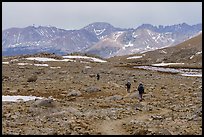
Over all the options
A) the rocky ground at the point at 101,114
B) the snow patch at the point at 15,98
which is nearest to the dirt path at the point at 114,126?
the rocky ground at the point at 101,114

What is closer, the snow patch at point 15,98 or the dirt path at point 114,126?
the dirt path at point 114,126

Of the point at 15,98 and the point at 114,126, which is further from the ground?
the point at 114,126

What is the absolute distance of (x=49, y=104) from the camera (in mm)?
31359

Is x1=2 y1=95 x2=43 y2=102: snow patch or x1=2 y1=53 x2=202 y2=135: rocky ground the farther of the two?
x1=2 y1=95 x2=43 y2=102: snow patch

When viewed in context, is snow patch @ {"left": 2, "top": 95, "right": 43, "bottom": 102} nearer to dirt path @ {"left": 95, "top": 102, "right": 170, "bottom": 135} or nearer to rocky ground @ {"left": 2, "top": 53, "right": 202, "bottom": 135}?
rocky ground @ {"left": 2, "top": 53, "right": 202, "bottom": 135}

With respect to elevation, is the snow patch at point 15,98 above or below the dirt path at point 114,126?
below

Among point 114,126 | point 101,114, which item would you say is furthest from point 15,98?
point 114,126

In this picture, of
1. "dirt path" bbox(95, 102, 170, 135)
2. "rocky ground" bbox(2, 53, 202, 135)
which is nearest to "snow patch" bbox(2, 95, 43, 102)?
"rocky ground" bbox(2, 53, 202, 135)

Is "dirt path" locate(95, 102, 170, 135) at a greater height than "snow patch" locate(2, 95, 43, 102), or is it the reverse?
"dirt path" locate(95, 102, 170, 135)

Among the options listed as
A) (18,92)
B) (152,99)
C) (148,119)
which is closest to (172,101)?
(152,99)

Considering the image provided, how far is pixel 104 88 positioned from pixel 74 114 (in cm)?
1844

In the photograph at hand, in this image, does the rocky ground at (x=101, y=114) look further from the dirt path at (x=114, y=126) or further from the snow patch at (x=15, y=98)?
the snow patch at (x=15, y=98)

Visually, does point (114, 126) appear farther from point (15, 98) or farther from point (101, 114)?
point (15, 98)

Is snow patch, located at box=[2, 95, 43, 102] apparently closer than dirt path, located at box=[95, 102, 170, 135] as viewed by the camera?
No
